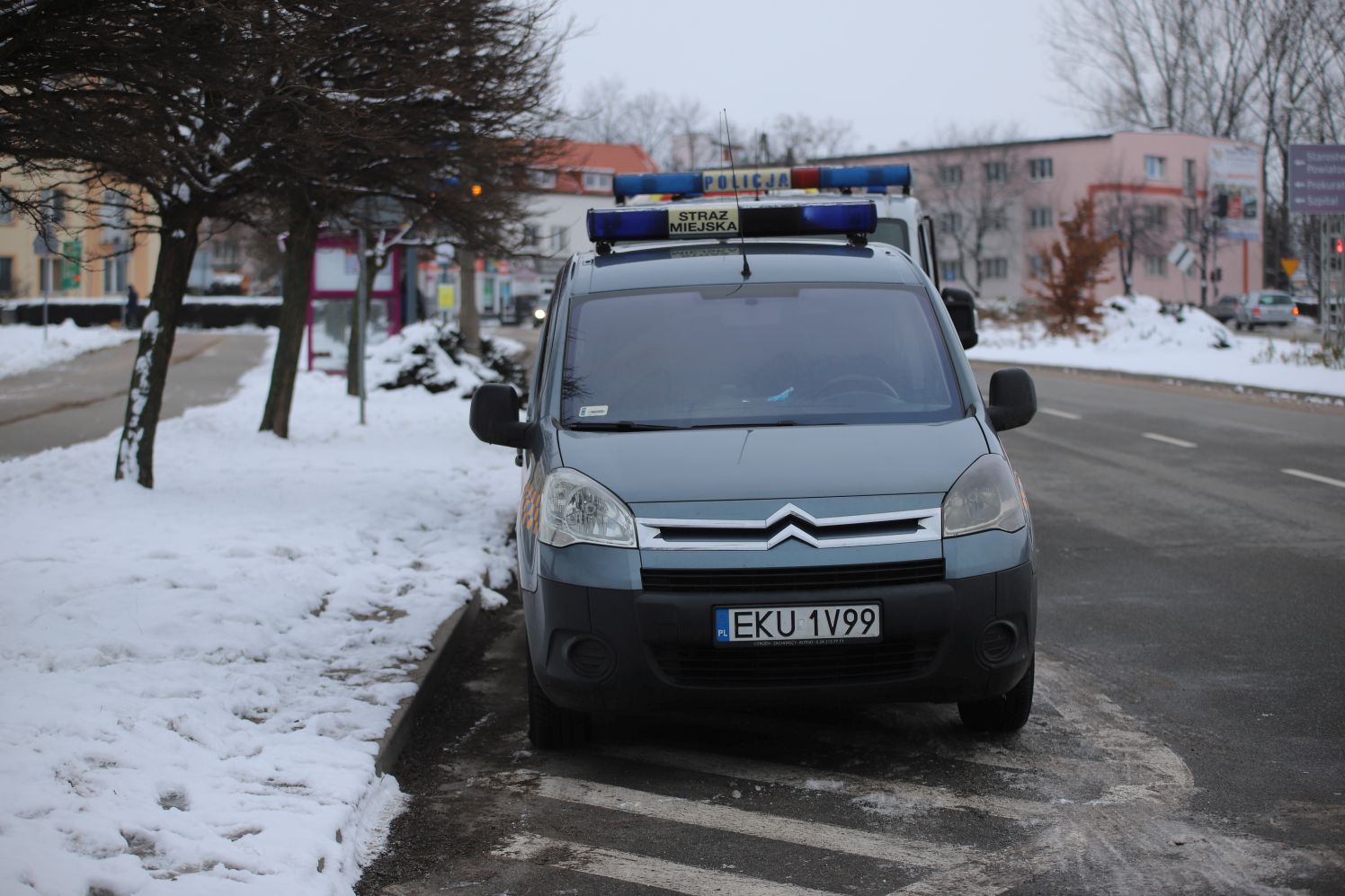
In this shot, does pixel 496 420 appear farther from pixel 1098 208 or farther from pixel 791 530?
pixel 1098 208

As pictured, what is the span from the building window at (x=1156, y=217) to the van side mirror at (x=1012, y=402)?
86.6 meters

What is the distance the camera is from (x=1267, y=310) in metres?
58.8

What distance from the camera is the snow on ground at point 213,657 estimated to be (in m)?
4.26

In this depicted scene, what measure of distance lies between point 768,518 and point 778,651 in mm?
432

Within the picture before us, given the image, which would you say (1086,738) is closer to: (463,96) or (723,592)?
(723,592)

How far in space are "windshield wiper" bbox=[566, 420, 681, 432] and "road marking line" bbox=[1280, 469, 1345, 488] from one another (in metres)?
9.04

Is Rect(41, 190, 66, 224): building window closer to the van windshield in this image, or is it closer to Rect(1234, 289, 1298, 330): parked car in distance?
the van windshield

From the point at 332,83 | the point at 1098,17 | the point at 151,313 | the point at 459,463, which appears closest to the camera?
the point at 332,83

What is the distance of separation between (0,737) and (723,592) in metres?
2.31

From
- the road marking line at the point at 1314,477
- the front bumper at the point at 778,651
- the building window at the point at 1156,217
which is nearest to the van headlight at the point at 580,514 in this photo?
the front bumper at the point at 778,651

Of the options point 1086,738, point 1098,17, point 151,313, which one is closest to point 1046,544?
point 1086,738

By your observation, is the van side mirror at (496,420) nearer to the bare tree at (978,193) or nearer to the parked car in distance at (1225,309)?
the parked car in distance at (1225,309)

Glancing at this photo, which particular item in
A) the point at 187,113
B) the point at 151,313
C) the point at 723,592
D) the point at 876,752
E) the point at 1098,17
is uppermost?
the point at 1098,17

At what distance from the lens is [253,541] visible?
923 centimetres
